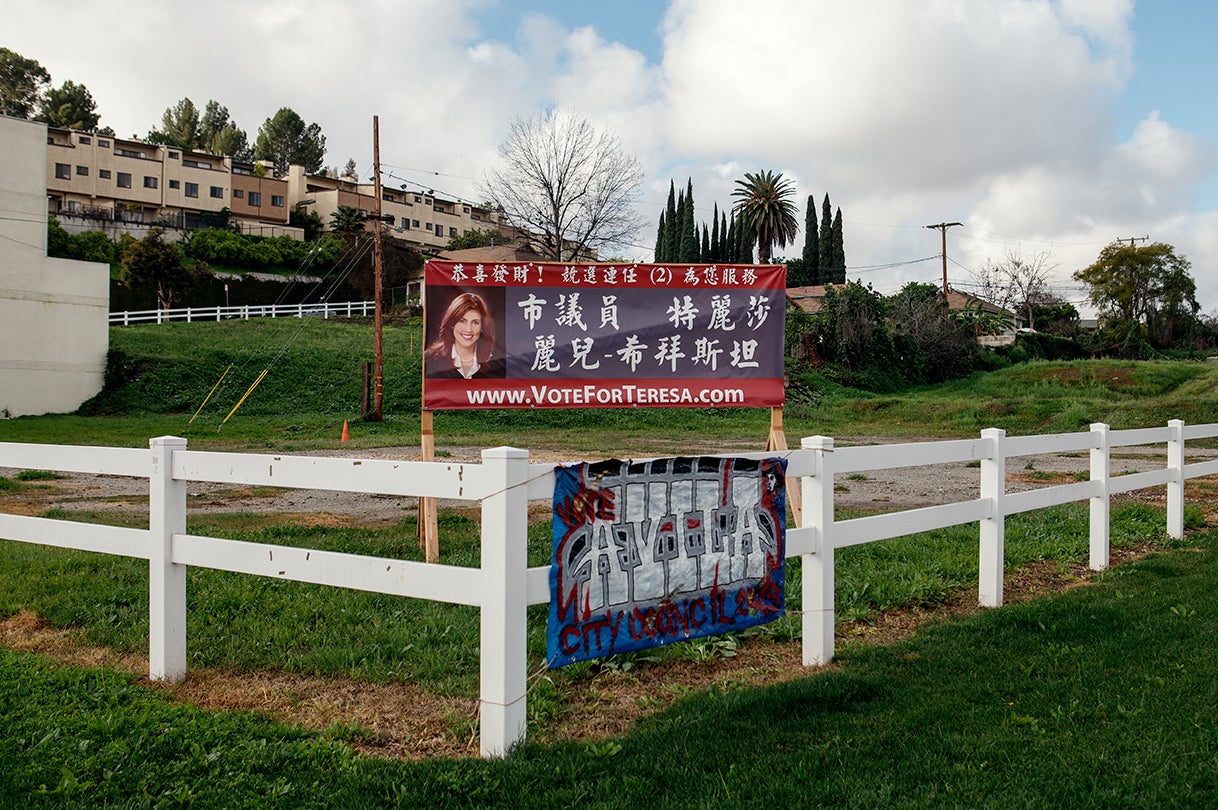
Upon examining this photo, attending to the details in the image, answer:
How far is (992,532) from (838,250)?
80681 millimetres

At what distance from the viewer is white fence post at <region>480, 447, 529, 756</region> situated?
154 inches

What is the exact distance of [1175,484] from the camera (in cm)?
1009

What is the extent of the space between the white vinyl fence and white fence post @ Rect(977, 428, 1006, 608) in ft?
164

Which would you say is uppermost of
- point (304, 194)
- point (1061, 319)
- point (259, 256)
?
point (304, 194)

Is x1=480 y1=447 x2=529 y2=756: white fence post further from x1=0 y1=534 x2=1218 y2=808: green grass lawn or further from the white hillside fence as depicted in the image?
x1=0 y1=534 x2=1218 y2=808: green grass lawn

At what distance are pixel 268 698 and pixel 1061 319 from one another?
250ft

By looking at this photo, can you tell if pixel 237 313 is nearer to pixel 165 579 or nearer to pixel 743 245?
pixel 743 245

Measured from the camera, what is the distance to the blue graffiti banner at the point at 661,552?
14.1ft

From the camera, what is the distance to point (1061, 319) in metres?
71.4

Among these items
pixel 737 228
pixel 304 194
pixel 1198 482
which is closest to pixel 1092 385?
pixel 1198 482

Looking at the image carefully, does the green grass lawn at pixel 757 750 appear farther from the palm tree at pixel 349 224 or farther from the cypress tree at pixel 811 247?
the cypress tree at pixel 811 247

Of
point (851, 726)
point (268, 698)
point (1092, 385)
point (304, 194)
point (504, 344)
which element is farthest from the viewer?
point (304, 194)

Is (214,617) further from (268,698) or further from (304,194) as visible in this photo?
(304,194)

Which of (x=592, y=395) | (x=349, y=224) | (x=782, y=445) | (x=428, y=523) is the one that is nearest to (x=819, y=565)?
(x=782, y=445)
